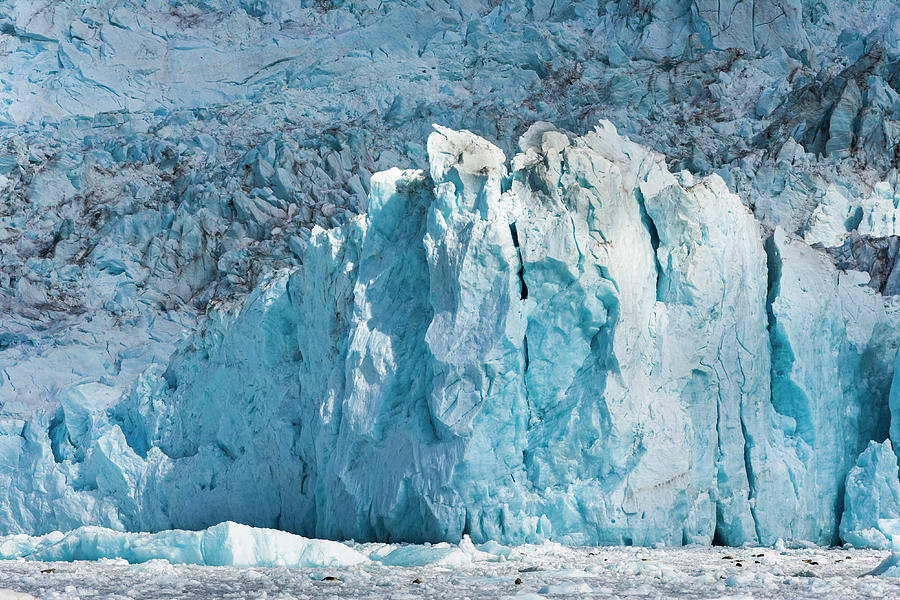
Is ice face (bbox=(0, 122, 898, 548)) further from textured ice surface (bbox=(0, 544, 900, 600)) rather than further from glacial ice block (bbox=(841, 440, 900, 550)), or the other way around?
textured ice surface (bbox=(0, 544, 900, 600))

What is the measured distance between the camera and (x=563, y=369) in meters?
11.0

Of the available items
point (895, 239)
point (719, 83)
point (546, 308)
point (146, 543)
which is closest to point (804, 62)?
point (719, 83)

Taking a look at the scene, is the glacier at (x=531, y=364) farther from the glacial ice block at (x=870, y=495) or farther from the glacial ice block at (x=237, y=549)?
the glacial ice block at (x=237, y=549)

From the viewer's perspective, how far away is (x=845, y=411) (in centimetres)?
1205

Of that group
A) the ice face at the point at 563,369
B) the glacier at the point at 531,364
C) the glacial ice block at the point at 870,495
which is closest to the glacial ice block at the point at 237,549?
the ice face at the point at 563,369

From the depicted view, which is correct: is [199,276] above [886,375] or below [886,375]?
above

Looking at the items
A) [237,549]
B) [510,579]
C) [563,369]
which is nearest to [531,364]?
[563,369]

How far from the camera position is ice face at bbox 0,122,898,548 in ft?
34.9

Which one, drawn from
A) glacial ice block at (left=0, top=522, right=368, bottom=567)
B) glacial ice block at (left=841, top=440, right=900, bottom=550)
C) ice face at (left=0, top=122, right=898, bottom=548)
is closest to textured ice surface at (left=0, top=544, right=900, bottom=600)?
glacial ice block at (left=0, top=522, right=368, bottom=567)

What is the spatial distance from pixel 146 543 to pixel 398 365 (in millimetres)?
3324

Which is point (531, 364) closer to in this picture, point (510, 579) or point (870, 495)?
point (870, 495)

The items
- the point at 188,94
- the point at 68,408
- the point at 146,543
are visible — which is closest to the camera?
the point at 146,543

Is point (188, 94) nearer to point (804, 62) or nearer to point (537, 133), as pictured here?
point (804, 62)

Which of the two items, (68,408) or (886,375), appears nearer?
(886,375)
